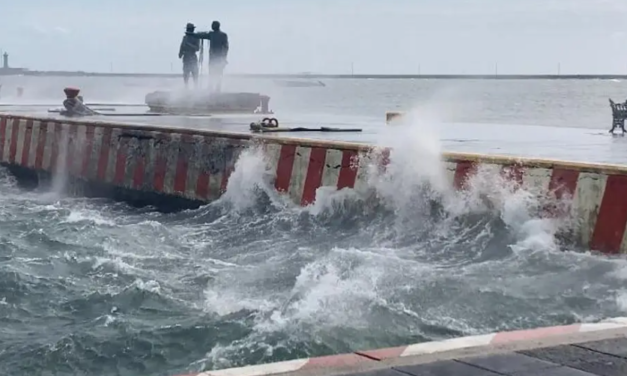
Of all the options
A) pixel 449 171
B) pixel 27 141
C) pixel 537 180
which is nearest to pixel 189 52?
pixel 27 141

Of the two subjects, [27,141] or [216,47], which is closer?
[27,141]

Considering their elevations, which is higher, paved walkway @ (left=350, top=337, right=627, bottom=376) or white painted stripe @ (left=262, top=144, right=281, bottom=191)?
white painted stripe @ (left=262, top=144, right=281, bottom=191)

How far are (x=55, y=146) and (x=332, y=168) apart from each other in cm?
877

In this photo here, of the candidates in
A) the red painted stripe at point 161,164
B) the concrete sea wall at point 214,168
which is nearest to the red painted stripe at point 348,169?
the concrete sea wall at point 214,168

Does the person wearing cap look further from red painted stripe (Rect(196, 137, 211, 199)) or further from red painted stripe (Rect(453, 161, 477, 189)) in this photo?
red painted stripe (Rect(453, 161, 477, 189))

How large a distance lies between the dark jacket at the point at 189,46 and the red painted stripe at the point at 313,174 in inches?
706

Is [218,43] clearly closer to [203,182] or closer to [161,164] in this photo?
[161,164]

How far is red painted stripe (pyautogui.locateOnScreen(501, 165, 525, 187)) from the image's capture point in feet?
33.3

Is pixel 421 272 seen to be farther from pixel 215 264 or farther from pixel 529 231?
pixel 215 264

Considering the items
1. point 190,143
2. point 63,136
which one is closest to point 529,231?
point 190,143

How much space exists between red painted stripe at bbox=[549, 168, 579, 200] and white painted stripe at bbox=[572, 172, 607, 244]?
59mm

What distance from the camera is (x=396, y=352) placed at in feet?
18.0

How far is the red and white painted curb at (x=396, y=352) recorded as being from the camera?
5.15 m

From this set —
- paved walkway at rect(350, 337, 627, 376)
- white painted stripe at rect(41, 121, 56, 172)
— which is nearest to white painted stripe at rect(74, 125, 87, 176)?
white painted stripe at rect(41, 121, 56, 172)
